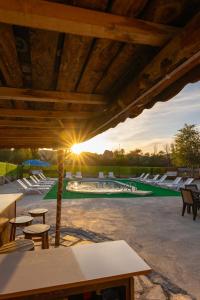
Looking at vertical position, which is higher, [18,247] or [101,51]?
[101,51]

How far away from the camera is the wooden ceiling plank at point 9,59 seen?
5.30ft

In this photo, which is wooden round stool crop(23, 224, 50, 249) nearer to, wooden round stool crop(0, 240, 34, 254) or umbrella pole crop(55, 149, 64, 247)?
wooden round stool crop(0, 240, 34, 254)

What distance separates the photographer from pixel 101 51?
1.83 metres

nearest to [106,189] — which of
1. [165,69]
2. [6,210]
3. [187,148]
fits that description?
[6,210]

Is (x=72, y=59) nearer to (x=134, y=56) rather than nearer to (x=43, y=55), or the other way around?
(x=43, y=55)

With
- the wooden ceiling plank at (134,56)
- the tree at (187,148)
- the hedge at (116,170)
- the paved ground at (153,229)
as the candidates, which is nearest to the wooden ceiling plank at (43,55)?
the wooden ceiling plank at (134,56)

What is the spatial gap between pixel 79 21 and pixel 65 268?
216 centimetres

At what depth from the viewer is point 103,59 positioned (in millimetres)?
1983

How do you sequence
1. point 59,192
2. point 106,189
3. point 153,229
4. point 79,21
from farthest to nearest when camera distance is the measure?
point 106,189
point 153,229
point 59,192
point 79,21

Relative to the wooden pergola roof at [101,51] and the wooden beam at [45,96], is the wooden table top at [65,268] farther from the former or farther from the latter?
the wooden beam at [45,96]

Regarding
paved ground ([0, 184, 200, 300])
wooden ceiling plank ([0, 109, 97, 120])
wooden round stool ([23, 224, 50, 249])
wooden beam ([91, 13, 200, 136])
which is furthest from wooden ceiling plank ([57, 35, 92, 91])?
paved ground ([0, 184, 200, 300])

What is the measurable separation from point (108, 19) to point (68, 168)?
30.6m

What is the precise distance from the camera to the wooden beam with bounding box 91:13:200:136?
1359mm

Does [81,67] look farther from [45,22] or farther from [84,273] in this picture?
[84,273]
